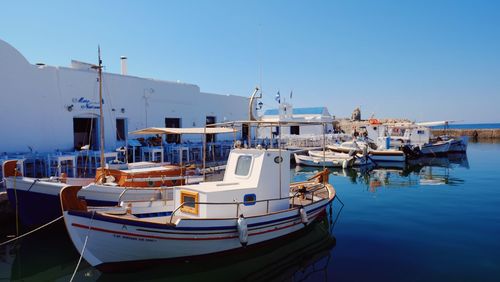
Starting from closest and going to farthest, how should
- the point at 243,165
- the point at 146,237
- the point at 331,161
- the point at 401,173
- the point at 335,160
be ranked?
1. the point at 146,237
2. the point at 243,165
3. the point at 401,173
4. the point at 335,160
5. the point at 331,161

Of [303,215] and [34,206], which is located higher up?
[34,206]

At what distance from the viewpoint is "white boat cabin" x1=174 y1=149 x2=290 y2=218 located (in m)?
8.37

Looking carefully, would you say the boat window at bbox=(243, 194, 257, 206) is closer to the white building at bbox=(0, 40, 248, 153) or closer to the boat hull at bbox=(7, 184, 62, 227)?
the boat hull at bbox=(7, 184, 62, 227)

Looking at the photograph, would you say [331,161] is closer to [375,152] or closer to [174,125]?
[375,152]

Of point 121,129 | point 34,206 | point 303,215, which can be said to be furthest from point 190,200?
point 121,129

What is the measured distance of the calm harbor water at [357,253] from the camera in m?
7.63

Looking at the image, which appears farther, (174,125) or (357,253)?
(174,125)

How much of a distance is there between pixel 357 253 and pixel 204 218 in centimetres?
390

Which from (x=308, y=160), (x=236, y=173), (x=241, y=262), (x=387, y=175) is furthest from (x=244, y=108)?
(x=241, y=262)

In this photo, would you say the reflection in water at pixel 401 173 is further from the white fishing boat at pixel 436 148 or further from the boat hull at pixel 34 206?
the boat hull at pixel 34 206

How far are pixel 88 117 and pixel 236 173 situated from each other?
11.5 meters

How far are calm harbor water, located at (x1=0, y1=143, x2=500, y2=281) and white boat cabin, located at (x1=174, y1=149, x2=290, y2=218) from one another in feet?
3.50

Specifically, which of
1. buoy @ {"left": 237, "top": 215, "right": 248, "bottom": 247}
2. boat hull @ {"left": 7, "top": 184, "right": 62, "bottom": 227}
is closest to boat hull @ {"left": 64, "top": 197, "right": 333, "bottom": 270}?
buoy @ {"left": 237, "top": 215, "right": 248, "bottom": 247}

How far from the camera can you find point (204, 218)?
25.6 feet
